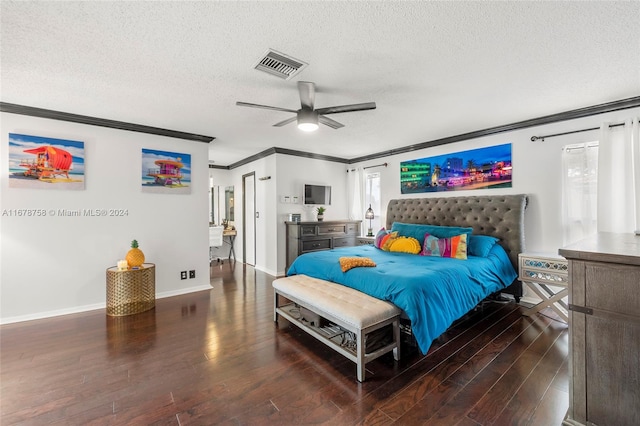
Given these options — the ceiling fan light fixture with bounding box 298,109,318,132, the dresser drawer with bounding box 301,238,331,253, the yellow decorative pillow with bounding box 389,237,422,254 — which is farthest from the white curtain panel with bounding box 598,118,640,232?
the dresser drawer with bounding box 301,238,331,253

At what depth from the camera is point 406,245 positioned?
385 centimetres

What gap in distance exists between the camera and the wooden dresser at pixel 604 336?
1276 millimetres

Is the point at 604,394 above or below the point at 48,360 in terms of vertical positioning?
above

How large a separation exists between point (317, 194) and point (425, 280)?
3.61 metres

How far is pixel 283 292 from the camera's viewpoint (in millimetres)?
2943

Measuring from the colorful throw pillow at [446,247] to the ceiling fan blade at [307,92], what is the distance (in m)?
2.34

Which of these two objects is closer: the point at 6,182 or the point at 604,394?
the point at 604,394

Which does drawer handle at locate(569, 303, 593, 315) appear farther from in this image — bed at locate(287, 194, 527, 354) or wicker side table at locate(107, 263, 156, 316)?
wicker side table at locate(107, 263, 156, 316)

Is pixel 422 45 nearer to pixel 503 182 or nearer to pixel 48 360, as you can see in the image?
pixel 503 182

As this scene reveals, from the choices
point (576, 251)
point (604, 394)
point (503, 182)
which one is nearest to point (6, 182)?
point (576, 251)

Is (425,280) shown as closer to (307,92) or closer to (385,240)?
(385,240)

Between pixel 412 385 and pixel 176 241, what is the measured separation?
364 cm

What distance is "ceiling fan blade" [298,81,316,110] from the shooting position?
2494 mm

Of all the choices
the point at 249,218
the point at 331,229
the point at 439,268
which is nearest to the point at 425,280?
the point at 439,268
